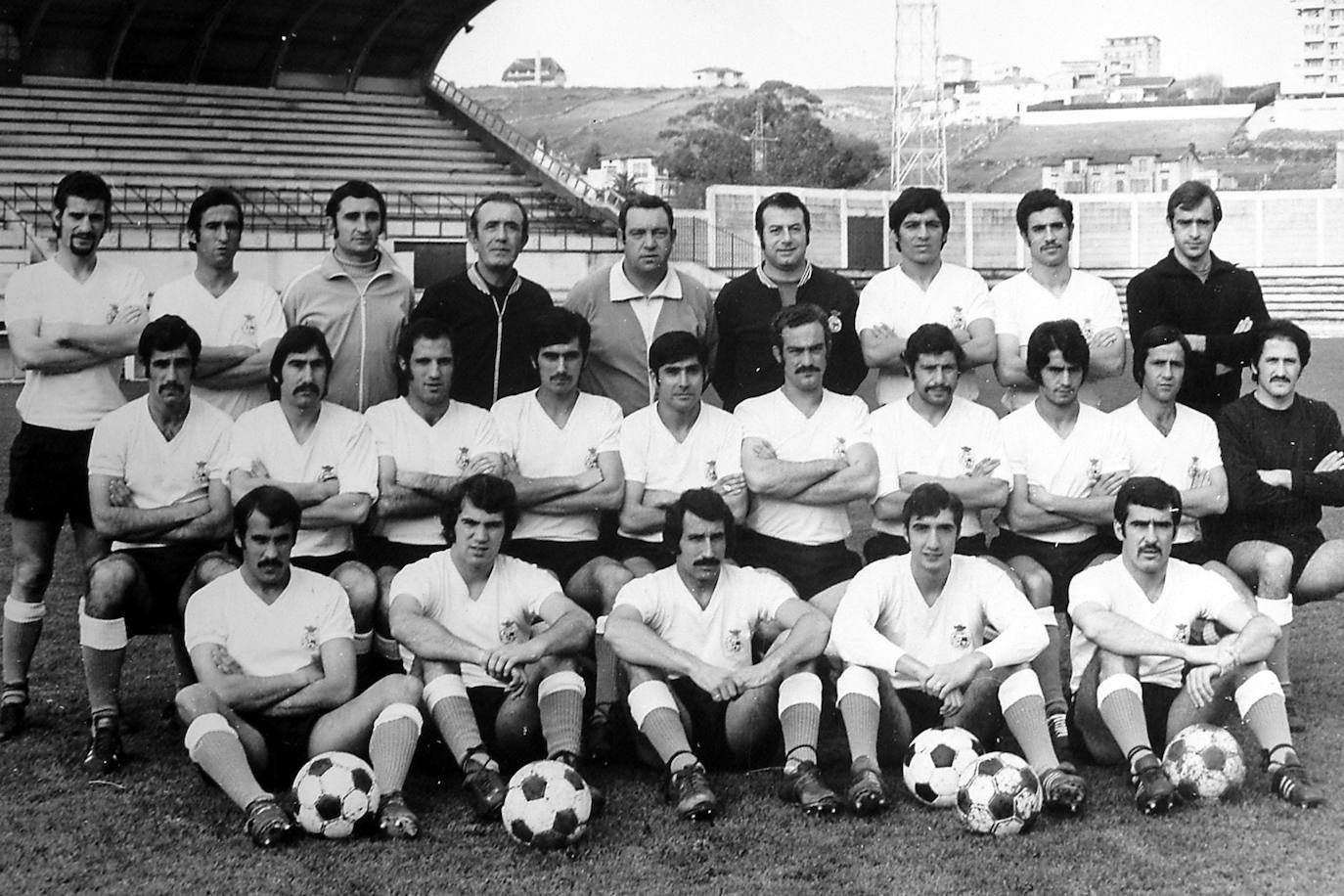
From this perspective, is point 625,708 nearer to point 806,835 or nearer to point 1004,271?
point 806,835

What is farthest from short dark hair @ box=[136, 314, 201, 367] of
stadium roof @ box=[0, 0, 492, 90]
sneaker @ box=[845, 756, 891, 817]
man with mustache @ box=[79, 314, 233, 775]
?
stadium roof @ box=[0, 0, 492, 90]

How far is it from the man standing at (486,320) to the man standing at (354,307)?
0.51ft


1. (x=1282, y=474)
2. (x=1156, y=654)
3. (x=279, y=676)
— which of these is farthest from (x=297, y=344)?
(x=1282, y=474)

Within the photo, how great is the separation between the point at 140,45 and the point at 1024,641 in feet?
82.0

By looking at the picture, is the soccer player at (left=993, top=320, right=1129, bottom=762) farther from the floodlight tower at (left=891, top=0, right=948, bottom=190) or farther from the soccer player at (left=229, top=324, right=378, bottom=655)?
the floodlight tower at (left=891, top=0, right=948, bottom=190)

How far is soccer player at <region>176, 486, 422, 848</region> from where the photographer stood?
4.23 metres

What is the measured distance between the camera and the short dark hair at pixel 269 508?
172 inches

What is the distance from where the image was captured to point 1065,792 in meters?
4.14

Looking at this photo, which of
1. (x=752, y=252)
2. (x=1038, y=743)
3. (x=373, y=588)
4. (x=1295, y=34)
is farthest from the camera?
(x=752, y=252)

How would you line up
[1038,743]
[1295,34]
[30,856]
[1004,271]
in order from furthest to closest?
[1004,271] < [1295,34] < [1038,743] < [30,856]

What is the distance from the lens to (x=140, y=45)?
25641 millimetres

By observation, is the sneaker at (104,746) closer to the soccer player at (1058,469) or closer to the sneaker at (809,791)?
the sneaker at (809,791)

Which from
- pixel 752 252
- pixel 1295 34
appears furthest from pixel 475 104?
pixel 1295 34

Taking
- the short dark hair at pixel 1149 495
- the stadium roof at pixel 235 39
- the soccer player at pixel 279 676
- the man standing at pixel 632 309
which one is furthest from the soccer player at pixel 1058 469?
the stadium roof at pixel 235 39
